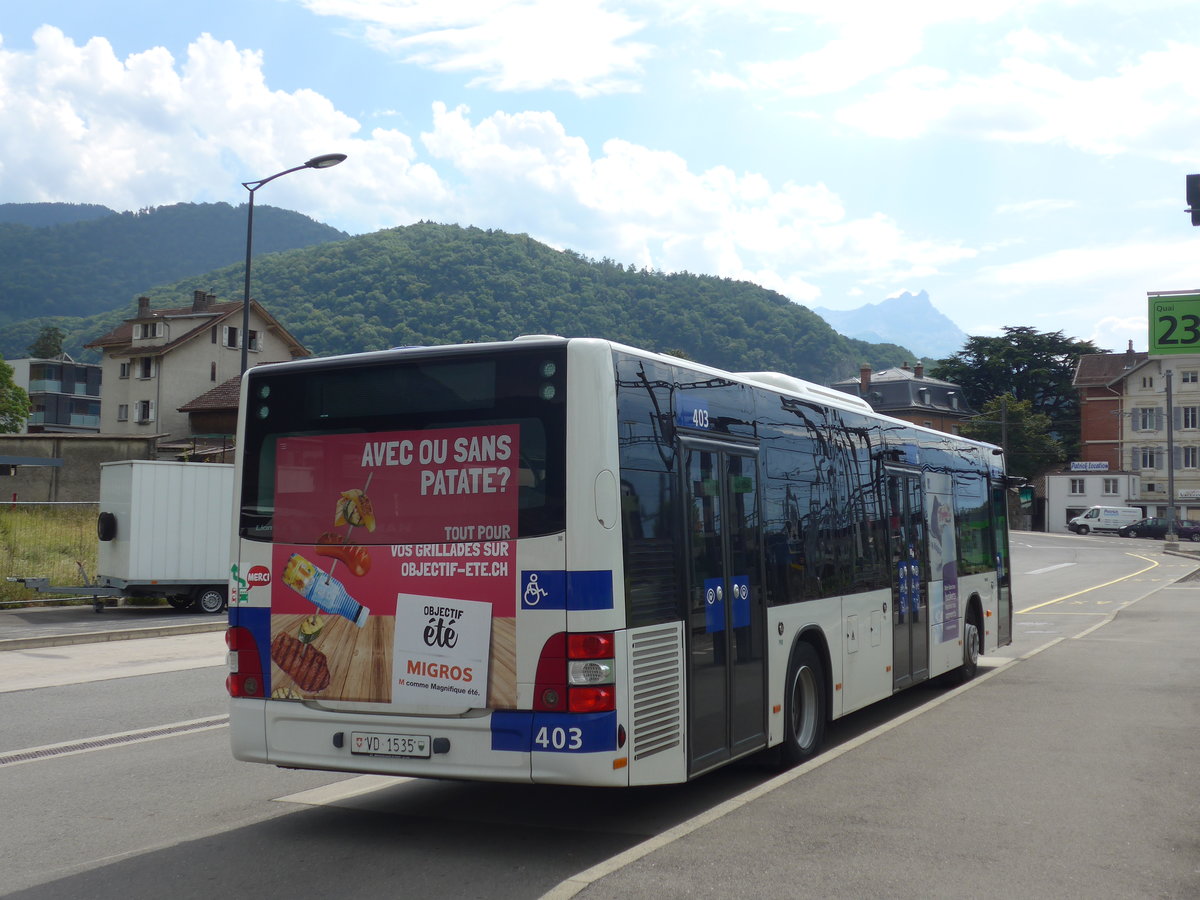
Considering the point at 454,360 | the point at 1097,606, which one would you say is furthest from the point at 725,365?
the point at 454,360

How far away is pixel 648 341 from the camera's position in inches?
3541

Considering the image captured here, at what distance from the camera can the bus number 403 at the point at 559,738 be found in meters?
6.43

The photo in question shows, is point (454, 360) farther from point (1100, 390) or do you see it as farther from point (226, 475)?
point (1100, 390)

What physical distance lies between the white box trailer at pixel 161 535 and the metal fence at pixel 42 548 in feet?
3.13

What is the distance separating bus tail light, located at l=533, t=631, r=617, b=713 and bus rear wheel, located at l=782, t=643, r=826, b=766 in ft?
8.62

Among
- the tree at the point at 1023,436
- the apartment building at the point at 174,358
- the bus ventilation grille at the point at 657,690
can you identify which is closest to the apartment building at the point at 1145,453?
the tree at the point at 1023,436

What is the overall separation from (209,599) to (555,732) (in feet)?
68.2

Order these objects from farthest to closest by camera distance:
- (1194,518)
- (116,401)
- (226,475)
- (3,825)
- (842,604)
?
(1194,518)
(116,401)
(226,475)
(842,604)
(3,825)

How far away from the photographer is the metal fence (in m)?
25.9

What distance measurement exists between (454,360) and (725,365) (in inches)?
3504

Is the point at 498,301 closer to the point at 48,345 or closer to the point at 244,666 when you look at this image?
the point at 244,666

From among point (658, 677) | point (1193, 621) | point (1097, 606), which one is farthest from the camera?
point (1097, 606)

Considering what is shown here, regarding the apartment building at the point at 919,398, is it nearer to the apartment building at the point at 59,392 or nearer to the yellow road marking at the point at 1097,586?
the yellow road marking at the point at 1097,586

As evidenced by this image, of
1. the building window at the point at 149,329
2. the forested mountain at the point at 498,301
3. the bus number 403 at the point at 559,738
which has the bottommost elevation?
the bus number 403 at the point at 559,738
